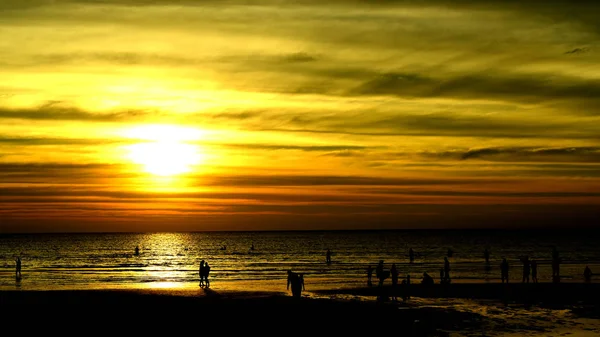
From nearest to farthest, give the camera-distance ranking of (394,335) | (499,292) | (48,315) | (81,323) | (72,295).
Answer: (394,335) → (81,323) → (48,315) → (72,295) → (499,292)

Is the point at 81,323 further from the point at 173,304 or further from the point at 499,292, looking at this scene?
the point at 499,292

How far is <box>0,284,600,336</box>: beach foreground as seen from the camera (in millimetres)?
27500

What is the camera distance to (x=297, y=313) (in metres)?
31.1

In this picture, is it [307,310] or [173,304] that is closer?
[307,310]

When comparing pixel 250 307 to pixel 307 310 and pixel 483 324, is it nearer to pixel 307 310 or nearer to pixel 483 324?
pixel 307 310

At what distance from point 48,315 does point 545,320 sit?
2230cm

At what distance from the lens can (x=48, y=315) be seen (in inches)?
1191

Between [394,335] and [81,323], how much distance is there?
1306 centimetres

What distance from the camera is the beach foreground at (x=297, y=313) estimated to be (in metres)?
27.5

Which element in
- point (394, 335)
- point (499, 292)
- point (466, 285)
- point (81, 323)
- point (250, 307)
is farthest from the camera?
point (466, 285)

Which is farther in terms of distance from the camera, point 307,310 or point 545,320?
point 307,310

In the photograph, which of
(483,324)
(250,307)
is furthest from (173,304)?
(483,324)

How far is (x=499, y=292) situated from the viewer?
140 ft

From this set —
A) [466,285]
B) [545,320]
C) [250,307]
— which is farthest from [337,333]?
[466,285]
